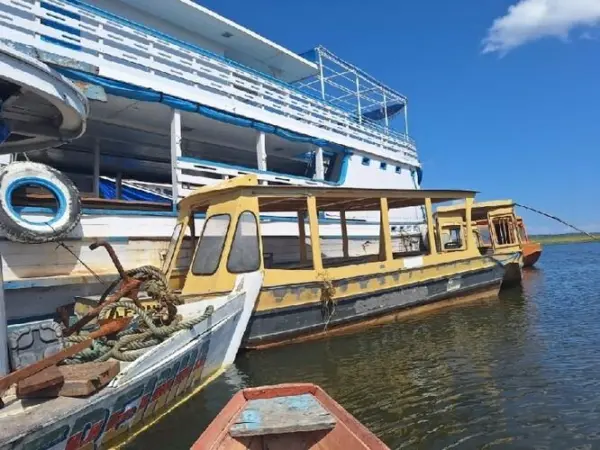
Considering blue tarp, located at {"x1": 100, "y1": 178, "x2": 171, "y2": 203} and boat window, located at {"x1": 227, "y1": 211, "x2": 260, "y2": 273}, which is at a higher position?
blue tarp, located at {"x1": 100, "y1": 178, "x2": 171, "y2": 203}

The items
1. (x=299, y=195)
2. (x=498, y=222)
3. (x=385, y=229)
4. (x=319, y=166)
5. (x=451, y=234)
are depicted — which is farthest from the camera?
(x=451, y=234)

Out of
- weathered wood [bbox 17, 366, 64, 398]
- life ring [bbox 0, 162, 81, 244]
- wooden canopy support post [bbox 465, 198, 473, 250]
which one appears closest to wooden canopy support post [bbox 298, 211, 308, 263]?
wooden canopy support post [bbox 465, 198, 473, 250]

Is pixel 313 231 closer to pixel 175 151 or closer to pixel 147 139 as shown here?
pixel 175 151

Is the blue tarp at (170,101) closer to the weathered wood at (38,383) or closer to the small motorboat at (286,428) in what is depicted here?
the weathered wood at (38,383)

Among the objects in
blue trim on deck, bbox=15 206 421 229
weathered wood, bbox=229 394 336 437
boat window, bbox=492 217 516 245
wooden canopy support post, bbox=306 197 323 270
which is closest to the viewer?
weathered wood, bbox=229 394 336 437

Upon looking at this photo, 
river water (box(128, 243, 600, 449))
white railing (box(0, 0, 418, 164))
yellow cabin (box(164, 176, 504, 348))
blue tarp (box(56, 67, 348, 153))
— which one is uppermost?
white railing (box(0, 0, 418, 164))

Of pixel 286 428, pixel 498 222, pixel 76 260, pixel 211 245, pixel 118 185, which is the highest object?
pixel 118 185

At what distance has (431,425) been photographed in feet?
Answer: 16.0

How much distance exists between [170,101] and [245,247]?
4405 millimetres

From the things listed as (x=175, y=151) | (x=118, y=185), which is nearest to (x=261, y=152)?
(x=175, y=151)

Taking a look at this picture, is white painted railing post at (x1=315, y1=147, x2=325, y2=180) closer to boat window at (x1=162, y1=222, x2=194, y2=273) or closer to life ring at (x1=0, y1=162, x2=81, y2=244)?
boat window at (x1=162, y1=222, x2=194, y2=273)

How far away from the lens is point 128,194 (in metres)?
13.4

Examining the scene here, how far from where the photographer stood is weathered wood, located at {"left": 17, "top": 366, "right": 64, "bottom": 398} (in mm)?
3529

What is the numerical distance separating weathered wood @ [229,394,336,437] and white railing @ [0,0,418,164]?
307 inches
